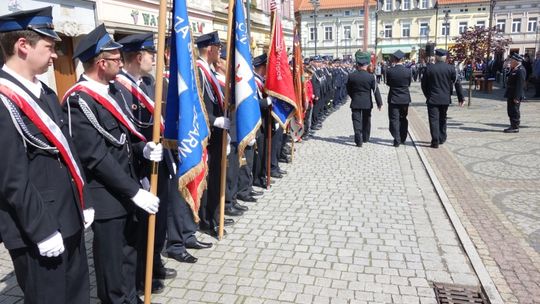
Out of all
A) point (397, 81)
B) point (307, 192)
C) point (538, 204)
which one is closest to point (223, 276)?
point (307, 192)

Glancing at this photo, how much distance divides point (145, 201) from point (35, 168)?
83 cm

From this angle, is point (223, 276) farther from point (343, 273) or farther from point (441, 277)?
point (441, 277)

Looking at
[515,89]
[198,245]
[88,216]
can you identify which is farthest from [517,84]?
[88,216]

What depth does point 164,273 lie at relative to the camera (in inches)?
157

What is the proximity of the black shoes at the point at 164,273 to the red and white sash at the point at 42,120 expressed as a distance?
5.18ft

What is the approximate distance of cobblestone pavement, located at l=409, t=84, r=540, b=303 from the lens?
4.09 metres

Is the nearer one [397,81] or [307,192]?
[307,192]

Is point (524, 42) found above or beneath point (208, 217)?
above

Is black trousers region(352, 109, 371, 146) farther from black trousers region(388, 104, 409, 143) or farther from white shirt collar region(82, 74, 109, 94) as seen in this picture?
white shirt collar region(82, 74, 109, 94)

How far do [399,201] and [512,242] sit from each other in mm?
1674

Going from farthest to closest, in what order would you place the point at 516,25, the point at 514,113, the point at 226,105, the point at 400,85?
the point at 516,25
the point at 514,113
the point at 400,85
the point at 226,105

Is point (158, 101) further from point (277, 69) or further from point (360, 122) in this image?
→ point (360, 122)

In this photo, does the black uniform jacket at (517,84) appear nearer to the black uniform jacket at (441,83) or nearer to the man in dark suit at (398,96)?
the black uniform jacket at (441,83)

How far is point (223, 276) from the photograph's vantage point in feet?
13.2
